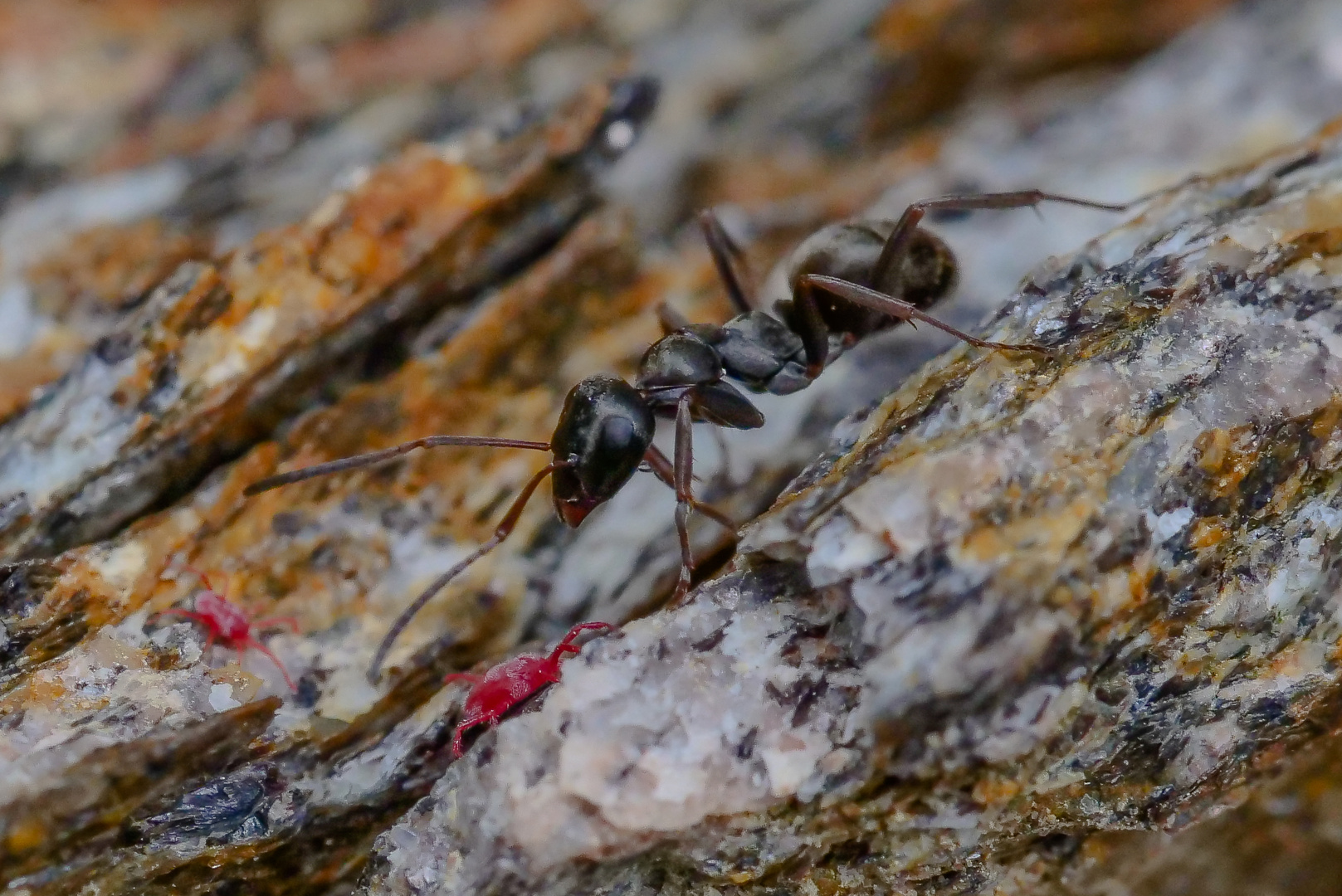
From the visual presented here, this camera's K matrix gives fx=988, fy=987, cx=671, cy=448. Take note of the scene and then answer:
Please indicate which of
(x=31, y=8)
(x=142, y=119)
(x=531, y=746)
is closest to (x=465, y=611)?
(x=531, y=746)

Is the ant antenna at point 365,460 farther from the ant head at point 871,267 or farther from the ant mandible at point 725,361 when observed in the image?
the ant head at point 871,267

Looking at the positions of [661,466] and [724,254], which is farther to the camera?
[724,254]

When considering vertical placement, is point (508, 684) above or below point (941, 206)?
below

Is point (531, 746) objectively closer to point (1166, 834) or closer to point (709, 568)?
point (709, 568)

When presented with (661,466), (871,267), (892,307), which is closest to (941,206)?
(871,267)

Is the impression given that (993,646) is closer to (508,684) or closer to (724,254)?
(508,684)

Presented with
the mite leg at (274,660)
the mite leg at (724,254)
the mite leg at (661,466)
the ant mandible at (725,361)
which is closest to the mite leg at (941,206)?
the ant mandible at (725,361)
